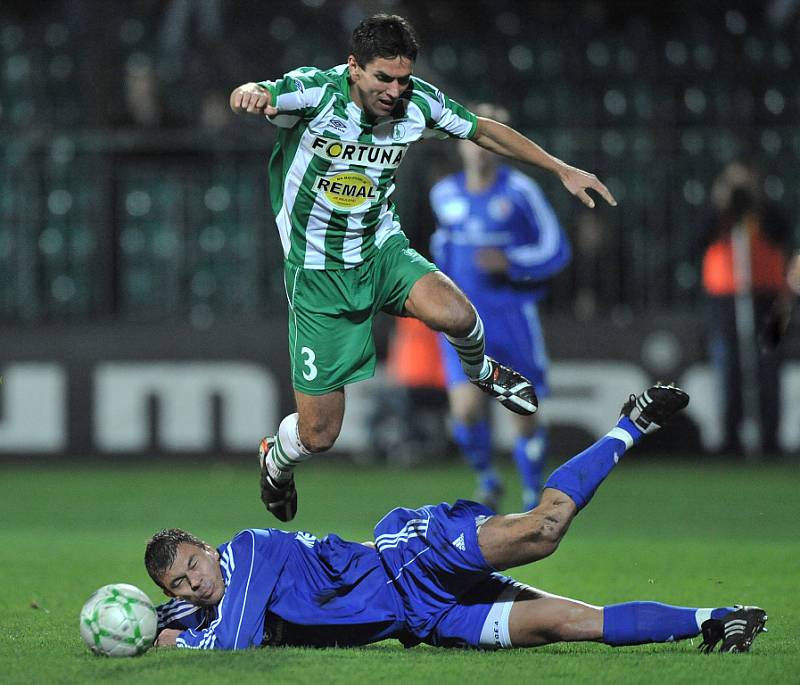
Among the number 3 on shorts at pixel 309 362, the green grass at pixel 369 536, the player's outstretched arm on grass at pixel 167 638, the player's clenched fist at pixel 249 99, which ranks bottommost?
the green grass at pixel 369 536

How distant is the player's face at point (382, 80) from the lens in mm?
6102

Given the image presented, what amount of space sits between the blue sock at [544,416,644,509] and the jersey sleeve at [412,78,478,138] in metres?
1.71

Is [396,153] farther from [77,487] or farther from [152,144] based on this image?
[152,144]

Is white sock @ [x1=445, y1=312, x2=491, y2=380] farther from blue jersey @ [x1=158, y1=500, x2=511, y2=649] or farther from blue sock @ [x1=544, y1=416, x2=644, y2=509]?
blue jersey @ [x1=158, y1=500, x2=511, y2=649]

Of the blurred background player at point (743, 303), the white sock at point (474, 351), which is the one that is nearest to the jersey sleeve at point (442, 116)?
the white sock at point (474, 351)

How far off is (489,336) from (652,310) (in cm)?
405

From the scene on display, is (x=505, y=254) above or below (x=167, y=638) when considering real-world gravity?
above

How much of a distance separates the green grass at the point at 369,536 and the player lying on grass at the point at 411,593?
94mm

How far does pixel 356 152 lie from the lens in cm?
641

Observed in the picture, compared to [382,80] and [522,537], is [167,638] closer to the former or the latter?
[522,537]

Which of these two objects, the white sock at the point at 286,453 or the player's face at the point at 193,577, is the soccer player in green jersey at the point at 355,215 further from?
the player's face at the point at 193,577

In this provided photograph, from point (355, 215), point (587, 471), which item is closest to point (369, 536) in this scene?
point (355, 215)

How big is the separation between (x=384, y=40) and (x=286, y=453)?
6.83 ft

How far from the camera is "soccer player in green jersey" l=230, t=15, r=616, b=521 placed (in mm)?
6211
